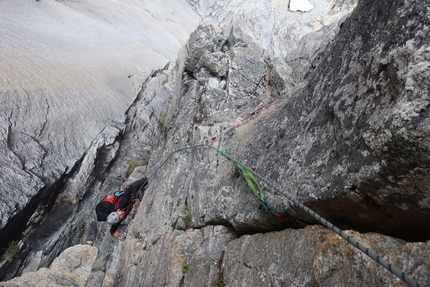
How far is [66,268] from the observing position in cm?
1034

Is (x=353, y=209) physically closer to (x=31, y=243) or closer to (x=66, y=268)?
(x=66, y=268)

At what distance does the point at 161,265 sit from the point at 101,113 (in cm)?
1388

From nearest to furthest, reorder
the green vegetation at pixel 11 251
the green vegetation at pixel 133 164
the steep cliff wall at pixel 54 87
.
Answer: the green vegetation at pixel 11 251 < the steep cliff wall at pixel 54 87 < the green vegetation at pixel 133 164

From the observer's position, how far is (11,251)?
11617mm

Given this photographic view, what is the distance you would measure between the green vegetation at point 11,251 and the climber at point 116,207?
560cm

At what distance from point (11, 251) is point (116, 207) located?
613 cm

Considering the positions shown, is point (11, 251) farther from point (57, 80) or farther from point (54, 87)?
point (57, 80)

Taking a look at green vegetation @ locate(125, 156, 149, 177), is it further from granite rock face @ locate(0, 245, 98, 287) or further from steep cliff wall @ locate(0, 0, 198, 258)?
granite rock face @ locate(0, 245, 98, 287)

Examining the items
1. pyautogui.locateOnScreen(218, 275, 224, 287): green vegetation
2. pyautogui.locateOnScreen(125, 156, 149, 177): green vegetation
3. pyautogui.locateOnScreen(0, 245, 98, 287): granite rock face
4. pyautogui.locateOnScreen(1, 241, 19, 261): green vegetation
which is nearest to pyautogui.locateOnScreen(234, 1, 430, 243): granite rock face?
pyautogui.locateOnScreen(218, 275, 224, 287): green vegetation

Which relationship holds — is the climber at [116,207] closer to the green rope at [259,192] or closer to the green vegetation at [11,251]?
the green rope at [259,192]

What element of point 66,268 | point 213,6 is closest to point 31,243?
point 66,268

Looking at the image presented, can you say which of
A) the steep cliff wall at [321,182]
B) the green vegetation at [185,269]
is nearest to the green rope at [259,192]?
the steep cliff wall at [321,182]

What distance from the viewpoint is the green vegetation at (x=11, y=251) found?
11469mm

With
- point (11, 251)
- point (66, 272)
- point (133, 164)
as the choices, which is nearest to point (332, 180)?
point (66, 272)
